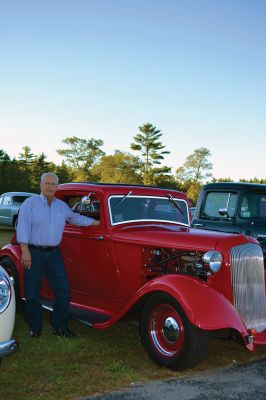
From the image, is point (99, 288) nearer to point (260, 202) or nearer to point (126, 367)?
point (126, 367)

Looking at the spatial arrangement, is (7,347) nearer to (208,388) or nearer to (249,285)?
(208,388)

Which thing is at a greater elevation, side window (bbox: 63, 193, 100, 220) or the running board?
side window (bbox: 63, 193, 100, 220)

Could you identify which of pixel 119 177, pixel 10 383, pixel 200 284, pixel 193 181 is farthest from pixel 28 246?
pixel 193 181

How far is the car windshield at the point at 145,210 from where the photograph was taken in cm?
593

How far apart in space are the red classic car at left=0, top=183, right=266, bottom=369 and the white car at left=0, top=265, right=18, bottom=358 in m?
1.43

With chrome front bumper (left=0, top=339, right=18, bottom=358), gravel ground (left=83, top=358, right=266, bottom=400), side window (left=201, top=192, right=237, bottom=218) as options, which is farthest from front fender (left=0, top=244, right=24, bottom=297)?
side window (left=201, top=192, right=237, bottom=218)

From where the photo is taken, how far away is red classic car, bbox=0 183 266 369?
458 cm

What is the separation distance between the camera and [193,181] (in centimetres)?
9394

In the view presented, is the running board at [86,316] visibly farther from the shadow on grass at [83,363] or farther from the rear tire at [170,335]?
the rear tire at [170,335]

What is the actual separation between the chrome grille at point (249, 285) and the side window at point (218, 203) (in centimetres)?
421

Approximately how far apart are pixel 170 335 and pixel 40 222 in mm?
1961

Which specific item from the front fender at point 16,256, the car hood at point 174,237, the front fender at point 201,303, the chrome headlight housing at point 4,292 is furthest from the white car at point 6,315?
the front fender at point 16,256

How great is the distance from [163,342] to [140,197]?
1944 mm

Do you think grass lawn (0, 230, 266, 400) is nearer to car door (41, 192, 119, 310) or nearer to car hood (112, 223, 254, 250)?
car door (41, 192, 119, 310)
